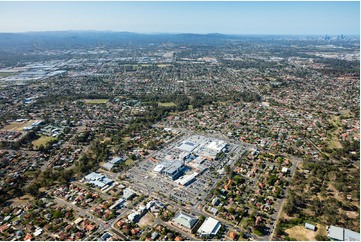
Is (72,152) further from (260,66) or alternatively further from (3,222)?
(260,66)

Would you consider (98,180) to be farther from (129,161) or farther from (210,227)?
(210,227)

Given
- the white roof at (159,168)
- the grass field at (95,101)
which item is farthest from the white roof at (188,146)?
the grass field at (95,101)

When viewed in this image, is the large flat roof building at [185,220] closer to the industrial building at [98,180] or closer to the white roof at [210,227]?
the white roof at [210,227]

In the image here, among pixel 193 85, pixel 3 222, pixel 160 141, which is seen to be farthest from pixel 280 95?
pixel 3 222

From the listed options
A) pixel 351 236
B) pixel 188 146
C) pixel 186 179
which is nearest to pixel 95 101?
pixel 188 146

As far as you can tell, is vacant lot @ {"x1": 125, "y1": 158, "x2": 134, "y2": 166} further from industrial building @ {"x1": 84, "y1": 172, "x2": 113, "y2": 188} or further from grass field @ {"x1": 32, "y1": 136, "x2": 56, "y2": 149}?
grass field @ {"x1": 32, "y1": 136, "x2": 56, "y2": 149}

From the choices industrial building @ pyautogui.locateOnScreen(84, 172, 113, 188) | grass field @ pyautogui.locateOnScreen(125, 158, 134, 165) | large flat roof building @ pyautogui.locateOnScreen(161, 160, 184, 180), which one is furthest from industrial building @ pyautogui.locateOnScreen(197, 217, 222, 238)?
grass field @ pyautogui.locateOnScreen(125, 158, 134, 165)
